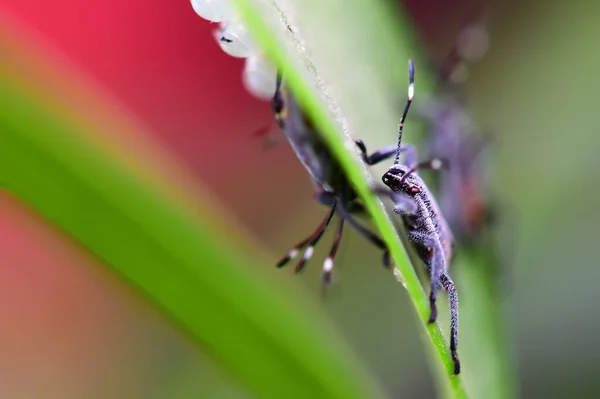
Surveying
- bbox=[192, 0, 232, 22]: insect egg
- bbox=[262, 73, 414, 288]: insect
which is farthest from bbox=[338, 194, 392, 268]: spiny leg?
bbox=[192, 0, 232, 22]: insect egg

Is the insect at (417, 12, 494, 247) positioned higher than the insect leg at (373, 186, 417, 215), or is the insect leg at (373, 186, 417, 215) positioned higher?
the insect leg at (373, 186, 417, 215)

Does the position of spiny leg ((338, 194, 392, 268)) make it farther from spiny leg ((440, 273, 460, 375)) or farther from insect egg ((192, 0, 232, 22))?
insect egg ((192, 0, 232, 22))

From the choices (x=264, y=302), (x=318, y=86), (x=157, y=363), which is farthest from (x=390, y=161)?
(x=157, y=363)

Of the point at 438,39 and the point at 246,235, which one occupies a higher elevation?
the point at 246,235

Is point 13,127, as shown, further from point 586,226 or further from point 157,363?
point 586,226

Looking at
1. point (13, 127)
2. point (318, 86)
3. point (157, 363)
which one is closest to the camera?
point (318, 86)

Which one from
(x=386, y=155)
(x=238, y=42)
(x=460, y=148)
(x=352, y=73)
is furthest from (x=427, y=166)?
(x=460, y=148)

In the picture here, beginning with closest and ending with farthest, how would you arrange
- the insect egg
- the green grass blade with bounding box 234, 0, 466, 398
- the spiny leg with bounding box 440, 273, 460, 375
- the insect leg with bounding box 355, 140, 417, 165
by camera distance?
the green grass blade with bounding box 234, 0, 466, 398, the insect egg, the spiny leg with bounding box 440, 273, 460, 375, the insect leg with bounding box 355, 140, 417, 165

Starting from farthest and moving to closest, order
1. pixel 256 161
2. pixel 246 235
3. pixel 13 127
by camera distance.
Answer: pixel 256 161 → pixel 246 235 → pixel 13 127
